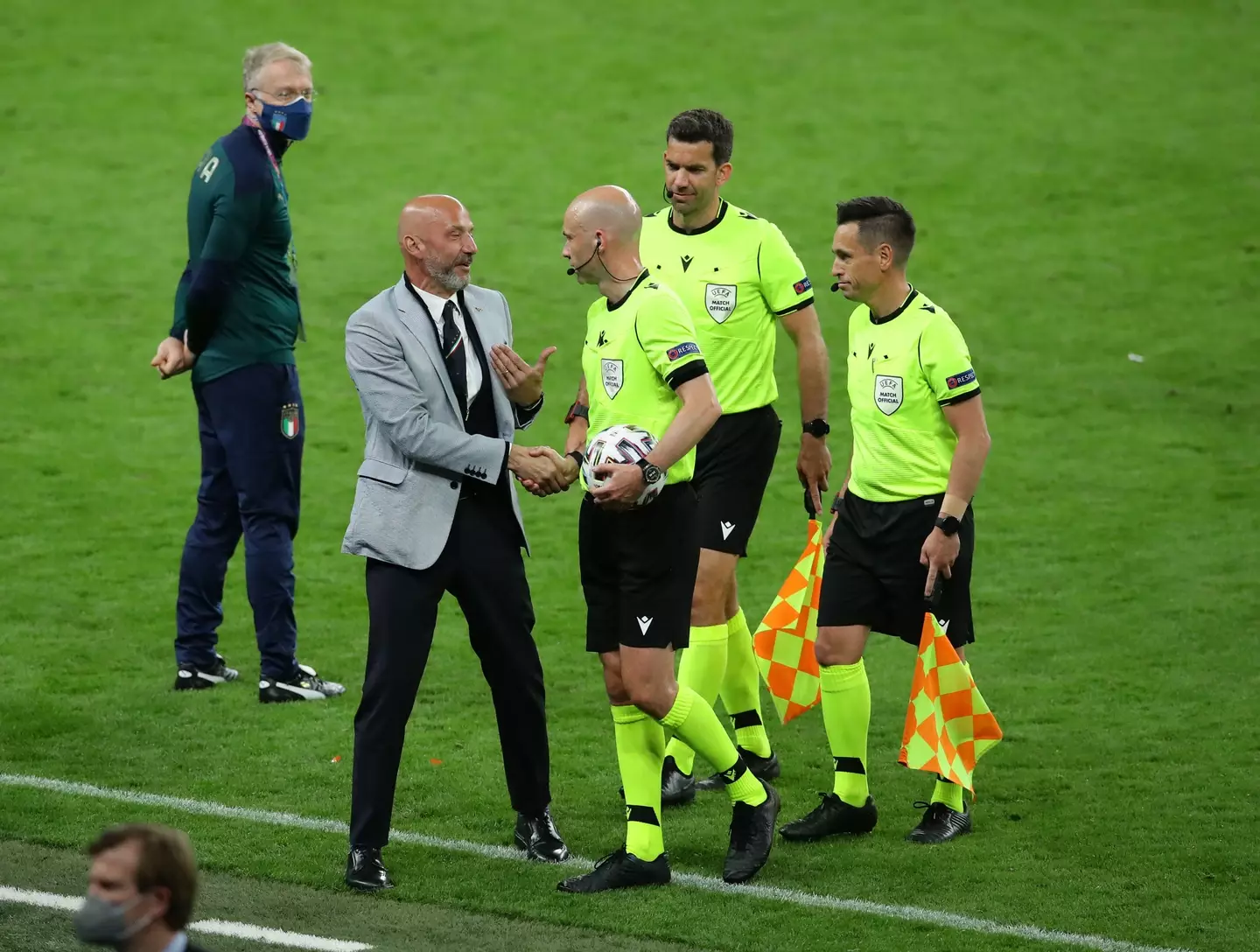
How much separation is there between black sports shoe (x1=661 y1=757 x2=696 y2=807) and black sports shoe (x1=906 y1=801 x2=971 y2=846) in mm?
884

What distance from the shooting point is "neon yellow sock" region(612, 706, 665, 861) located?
6.07m

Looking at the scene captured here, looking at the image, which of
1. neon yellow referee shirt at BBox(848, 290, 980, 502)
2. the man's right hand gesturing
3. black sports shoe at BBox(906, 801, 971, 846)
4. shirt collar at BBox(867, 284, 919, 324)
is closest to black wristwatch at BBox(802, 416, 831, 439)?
neon yellow referee shirt at BBox(848, 290, 980, 502)

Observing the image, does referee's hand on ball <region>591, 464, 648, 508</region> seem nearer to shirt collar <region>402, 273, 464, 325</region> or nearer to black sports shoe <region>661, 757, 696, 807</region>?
shirt collar <region>402, 273, 464, 325</region>

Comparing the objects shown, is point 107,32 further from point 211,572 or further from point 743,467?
point 743,467

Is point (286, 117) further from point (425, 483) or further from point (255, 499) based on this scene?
point (425, 483)

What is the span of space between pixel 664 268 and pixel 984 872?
257 centimetres

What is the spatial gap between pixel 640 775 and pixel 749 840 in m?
0.43

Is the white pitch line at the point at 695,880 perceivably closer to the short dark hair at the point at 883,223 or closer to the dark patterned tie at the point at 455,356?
the dark patterned tie at the point at 455,356

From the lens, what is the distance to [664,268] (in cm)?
728

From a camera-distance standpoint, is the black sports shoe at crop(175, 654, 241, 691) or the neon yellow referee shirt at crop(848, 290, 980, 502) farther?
the black sports shoe at crop(175, 654, 241, 691)

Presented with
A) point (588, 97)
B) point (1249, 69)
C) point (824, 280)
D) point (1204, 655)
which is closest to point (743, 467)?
point (1204, 655)

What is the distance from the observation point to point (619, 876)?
6008 millimetres

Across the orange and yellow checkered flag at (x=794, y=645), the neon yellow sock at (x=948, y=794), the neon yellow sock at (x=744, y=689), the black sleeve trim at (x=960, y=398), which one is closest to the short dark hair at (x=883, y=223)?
the black sleeve trim at (x=960, y=398)

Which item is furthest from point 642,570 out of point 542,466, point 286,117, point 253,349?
point 286,117
